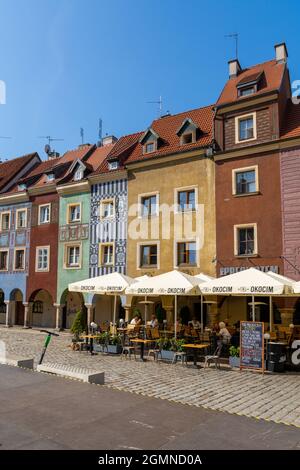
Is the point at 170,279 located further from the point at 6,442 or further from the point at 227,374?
the point at 6,442

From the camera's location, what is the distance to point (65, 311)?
105ft

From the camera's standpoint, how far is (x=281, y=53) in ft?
78.0

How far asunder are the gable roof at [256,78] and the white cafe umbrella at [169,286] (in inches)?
431

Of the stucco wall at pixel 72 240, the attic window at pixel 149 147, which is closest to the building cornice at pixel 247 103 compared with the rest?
the attic window at pixel 149 147

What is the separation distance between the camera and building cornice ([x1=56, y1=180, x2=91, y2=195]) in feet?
93.1

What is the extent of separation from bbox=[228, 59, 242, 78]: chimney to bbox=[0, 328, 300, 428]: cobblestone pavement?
58.6 ft

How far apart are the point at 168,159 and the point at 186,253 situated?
5585 mm

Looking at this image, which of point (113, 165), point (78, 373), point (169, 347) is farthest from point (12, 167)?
point (78, 373)

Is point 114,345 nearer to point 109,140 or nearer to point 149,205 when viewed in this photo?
point 149,205

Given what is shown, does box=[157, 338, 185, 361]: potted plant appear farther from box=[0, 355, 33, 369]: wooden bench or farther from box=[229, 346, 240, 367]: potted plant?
box=[0, 355, 33, 369]: wooden bench

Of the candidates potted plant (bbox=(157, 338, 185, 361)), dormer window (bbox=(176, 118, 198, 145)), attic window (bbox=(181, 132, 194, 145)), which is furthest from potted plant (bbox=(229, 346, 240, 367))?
attic window (bbox=(181, 132, 194, 145))

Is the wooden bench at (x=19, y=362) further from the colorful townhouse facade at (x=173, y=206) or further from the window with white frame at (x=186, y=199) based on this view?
the window with white frame at (x=186, y=199)

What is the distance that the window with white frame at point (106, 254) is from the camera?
2666 centimetres

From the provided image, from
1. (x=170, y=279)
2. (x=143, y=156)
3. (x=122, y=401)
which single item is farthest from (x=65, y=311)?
(x=122, y=401)
